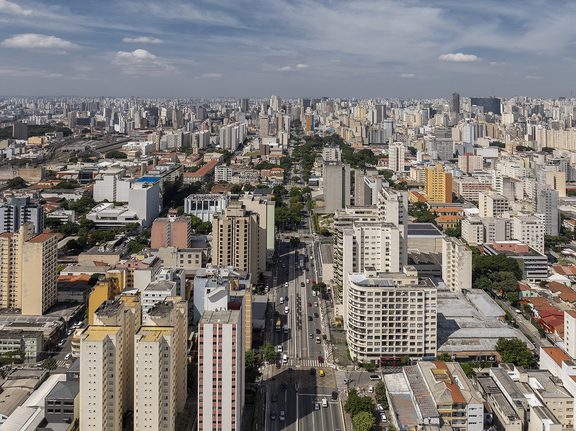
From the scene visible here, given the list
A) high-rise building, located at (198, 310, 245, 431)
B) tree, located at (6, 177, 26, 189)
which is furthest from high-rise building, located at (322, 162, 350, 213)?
tree, located at (6, 177, 26, 189)

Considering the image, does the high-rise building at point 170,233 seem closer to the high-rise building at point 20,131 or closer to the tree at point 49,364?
the tree at point 49,364

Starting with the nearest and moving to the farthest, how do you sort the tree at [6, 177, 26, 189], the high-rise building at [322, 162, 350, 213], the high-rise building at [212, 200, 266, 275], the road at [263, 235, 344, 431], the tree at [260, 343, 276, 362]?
the road at [263, 235, 344, 431] → the tree at [260, 343, 276, 362] → the high-rise building at [212, 200, 266, 275] → the high-rise building at [322, 162, 350, 213] → the tree at [6, 177, 26, 189]

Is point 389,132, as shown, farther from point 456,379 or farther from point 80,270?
point 456,379

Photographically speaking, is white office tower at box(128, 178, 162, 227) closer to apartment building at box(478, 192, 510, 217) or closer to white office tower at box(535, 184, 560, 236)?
apartment building at box(478, 192, 510, 217)

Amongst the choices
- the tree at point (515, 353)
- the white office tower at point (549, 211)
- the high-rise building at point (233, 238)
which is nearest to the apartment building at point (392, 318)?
the tree at point (515, 353)

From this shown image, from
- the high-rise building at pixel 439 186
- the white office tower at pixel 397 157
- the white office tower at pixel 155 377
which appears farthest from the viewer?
the white office tower at pixel 397 157

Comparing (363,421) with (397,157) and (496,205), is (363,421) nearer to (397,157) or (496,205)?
(496,205)
